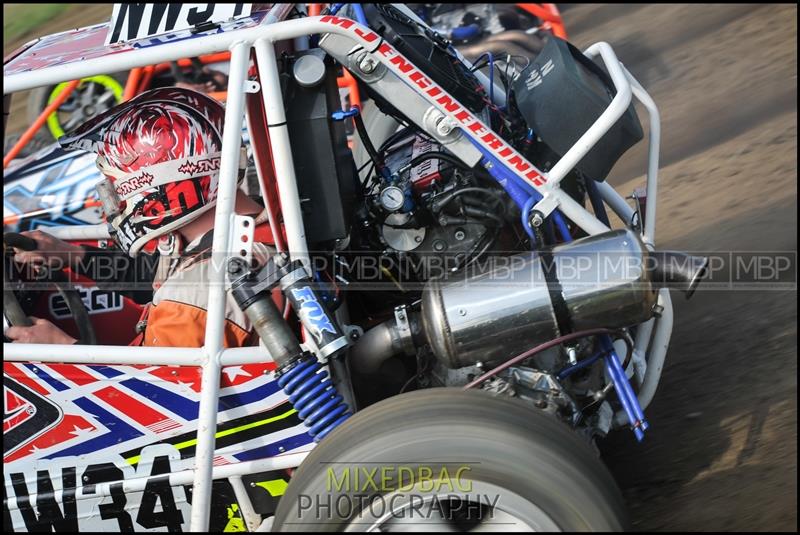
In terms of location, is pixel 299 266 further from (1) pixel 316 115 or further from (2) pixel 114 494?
→ (2) pixel 114 494

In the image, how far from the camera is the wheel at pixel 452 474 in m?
2.05

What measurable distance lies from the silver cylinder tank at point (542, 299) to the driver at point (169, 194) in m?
0.64

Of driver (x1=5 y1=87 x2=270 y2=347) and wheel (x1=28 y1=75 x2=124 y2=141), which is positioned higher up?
wheel (x1=28 y1=75 x2=124 y2=141)

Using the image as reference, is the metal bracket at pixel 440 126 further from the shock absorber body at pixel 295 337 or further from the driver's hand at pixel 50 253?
the driver's hand at pixel 50 253

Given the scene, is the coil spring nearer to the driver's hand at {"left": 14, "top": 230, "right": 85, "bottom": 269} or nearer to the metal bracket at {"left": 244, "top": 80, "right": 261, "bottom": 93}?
the metal bracket at {"left": 244, "top": 80, "right": 261, "bottom": 93}

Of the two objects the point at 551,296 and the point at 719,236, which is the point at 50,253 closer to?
the point at 551,296

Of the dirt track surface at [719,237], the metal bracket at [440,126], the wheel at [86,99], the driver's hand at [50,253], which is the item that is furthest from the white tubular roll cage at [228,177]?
the wheel at [86,99]

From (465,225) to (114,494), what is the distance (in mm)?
1299

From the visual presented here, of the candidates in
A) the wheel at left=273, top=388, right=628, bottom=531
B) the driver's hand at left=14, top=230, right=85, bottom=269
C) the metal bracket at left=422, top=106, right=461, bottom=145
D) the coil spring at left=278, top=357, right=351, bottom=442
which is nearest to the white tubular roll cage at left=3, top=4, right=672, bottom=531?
the metal bracket at left=422, top=106, right=461, bottom=145

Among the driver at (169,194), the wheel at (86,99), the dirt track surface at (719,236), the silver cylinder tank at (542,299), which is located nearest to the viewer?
the silver cylinder tank at (542,299)

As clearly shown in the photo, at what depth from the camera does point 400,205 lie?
2.61 m

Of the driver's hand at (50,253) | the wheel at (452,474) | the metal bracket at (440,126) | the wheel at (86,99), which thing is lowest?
the wheel at (452,474)

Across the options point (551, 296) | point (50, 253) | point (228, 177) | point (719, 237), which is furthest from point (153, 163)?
point (719, 237)

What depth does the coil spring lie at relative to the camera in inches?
90.9
